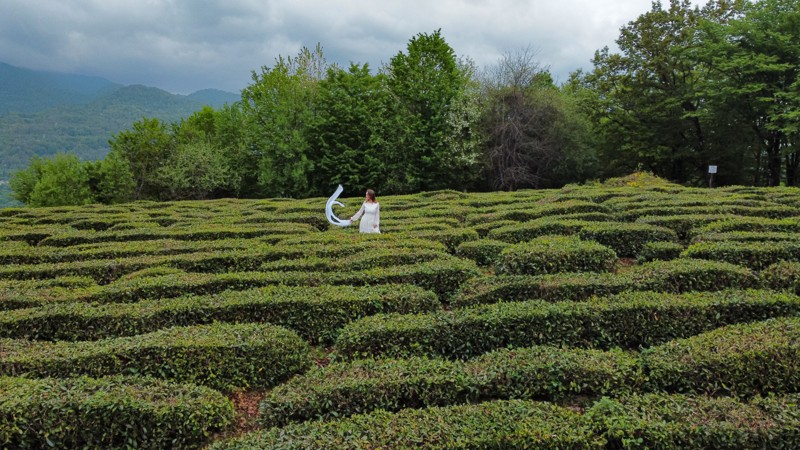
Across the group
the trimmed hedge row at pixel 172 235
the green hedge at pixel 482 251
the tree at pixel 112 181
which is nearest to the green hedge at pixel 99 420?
the green hedge at pixel 482 251

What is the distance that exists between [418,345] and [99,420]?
157 inches

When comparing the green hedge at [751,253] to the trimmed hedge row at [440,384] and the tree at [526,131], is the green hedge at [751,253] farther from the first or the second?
the tree at [526,131]

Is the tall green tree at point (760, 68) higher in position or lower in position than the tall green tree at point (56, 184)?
higher

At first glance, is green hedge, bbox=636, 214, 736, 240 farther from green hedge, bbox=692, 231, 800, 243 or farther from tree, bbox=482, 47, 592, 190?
tree, bbox=482, 47, 592, 190

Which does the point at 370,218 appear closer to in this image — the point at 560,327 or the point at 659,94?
the point at 560,327

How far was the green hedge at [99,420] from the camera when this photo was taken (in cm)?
490

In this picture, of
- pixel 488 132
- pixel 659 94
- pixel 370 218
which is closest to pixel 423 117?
pixel 488 132

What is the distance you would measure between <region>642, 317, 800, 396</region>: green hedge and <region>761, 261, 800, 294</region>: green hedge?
272 cm

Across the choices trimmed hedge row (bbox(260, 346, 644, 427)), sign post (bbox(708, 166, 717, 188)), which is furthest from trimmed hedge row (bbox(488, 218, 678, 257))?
sign post (bbox(708, 166, 717, 188))

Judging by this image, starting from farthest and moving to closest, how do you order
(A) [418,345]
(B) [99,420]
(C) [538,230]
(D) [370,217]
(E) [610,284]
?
(D) [370,217] < (C) [538,230] < (E) [610,284] < (A) [418,345] < (B) [99,420]

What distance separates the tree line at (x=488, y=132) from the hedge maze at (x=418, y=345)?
26339 mm

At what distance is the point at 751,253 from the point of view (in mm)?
9227

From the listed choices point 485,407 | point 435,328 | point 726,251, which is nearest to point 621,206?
point 726,251

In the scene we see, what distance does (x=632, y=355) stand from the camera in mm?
6531
